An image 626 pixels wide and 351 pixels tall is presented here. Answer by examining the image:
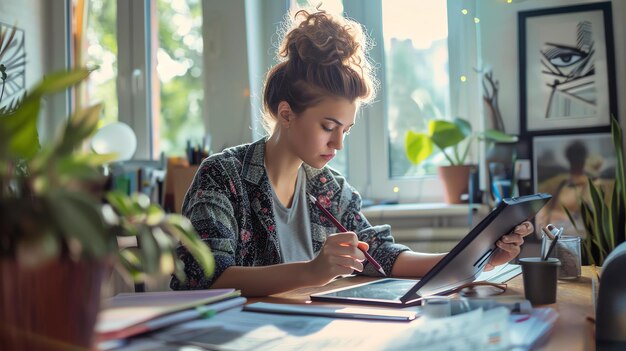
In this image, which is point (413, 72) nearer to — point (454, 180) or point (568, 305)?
point (454, 180)

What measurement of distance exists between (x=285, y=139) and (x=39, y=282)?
52.6 inches

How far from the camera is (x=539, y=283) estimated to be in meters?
1.16

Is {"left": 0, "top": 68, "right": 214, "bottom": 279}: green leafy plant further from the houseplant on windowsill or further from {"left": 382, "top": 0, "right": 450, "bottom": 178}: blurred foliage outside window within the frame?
{"left": 382, "top": 0, "right": 450, "bottom": 178}: blurred foliage outside window

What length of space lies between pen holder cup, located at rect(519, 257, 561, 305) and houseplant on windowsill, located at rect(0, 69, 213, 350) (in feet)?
2.57

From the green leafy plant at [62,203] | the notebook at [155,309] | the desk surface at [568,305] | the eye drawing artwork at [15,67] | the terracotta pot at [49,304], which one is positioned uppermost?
the eye drawing artwork at [15,67]

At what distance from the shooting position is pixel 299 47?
1750 millimetres

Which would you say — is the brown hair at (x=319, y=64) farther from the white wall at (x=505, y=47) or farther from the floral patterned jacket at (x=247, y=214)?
the white wall at (x=505, y=47)

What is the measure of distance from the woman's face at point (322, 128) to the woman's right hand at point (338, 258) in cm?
46

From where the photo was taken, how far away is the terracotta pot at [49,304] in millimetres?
490

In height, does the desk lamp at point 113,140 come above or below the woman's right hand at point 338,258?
above

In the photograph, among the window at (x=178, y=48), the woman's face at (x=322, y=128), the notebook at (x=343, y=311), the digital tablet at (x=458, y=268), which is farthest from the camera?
the window at (x=178, y=48)

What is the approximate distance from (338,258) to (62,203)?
2.84 feet

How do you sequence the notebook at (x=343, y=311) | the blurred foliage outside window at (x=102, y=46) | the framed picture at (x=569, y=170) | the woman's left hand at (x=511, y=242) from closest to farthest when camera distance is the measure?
the notebook at (x=343, y=311) → the woman's left hand at (x=511, y=242) → the framed picture at (x=569, y=170) → the blurred foliage outside window at (x=102, y=46)

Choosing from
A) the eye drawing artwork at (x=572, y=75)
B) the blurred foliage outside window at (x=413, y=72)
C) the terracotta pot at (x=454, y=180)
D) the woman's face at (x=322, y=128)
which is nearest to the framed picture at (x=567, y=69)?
the eye drawing artwork at (x=572, y=75)
